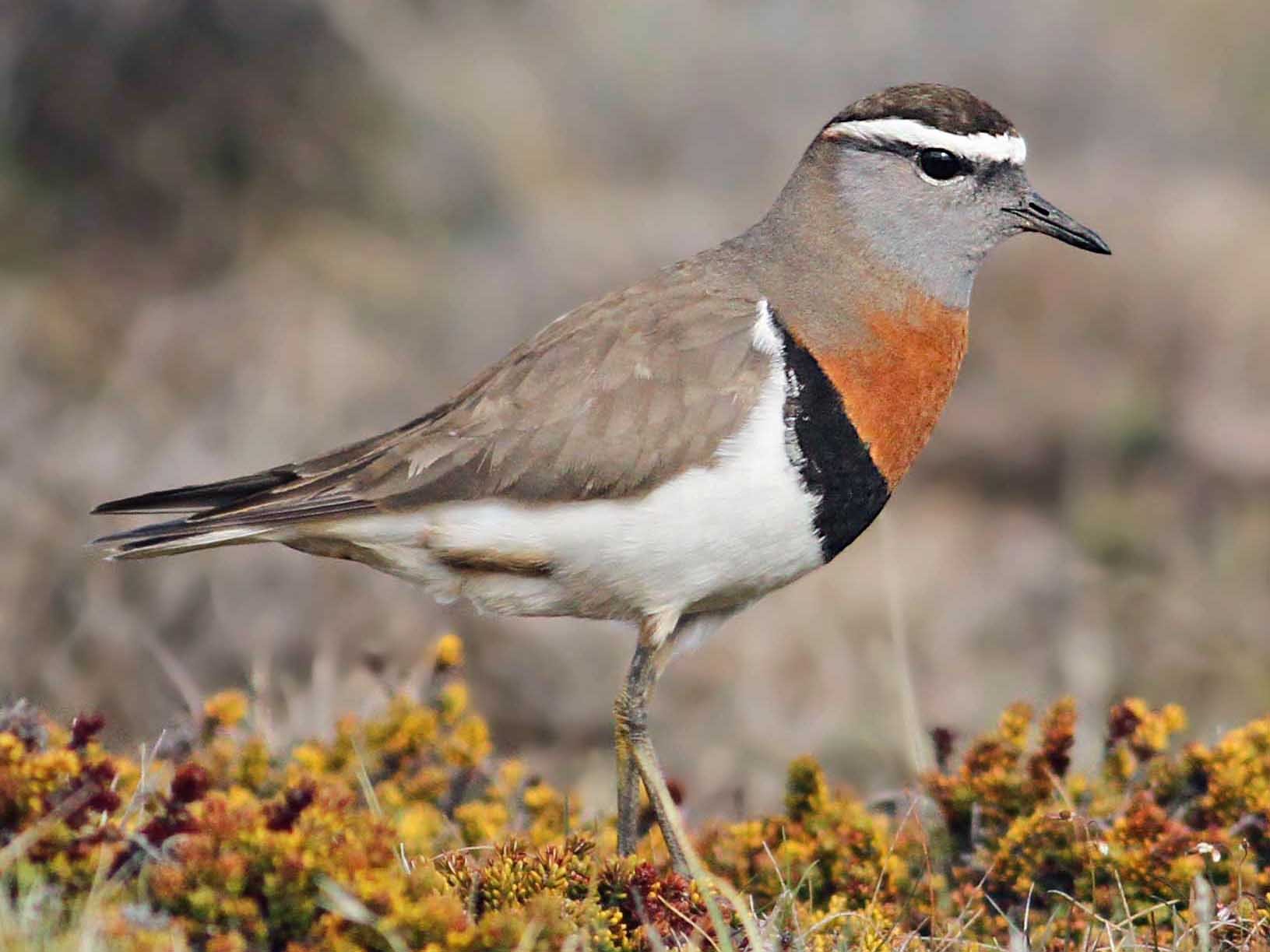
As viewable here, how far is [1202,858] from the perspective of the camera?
434 centimetres

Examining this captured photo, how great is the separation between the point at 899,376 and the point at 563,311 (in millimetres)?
4807

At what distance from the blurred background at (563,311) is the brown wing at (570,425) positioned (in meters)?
1.68

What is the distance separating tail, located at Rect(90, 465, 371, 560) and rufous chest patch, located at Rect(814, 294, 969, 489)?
128 centimetres

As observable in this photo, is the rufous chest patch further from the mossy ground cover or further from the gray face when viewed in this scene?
the mossy ground cover

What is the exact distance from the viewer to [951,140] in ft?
16.2

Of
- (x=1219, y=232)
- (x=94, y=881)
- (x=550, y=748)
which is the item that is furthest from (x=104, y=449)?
(x=1219, y=232)

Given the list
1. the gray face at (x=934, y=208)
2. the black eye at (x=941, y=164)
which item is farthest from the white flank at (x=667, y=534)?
the black eye at (x=941, y=164)

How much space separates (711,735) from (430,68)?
4368 millimetres

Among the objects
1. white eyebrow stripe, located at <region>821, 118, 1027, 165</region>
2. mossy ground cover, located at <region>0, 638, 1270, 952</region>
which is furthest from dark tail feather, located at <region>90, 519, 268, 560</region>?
white eyebrow stripe, located at <region>821, 118, 1027, 165</region>

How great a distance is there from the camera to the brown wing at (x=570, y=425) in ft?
14.8

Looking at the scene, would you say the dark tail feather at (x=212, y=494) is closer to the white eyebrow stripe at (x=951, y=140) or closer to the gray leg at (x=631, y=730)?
the gray leg at (x=631, y=730)

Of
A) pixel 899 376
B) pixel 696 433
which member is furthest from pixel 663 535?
pixel 899 376

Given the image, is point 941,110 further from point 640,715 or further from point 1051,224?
point 640,715

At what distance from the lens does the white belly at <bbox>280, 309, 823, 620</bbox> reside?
4434 millimetres
